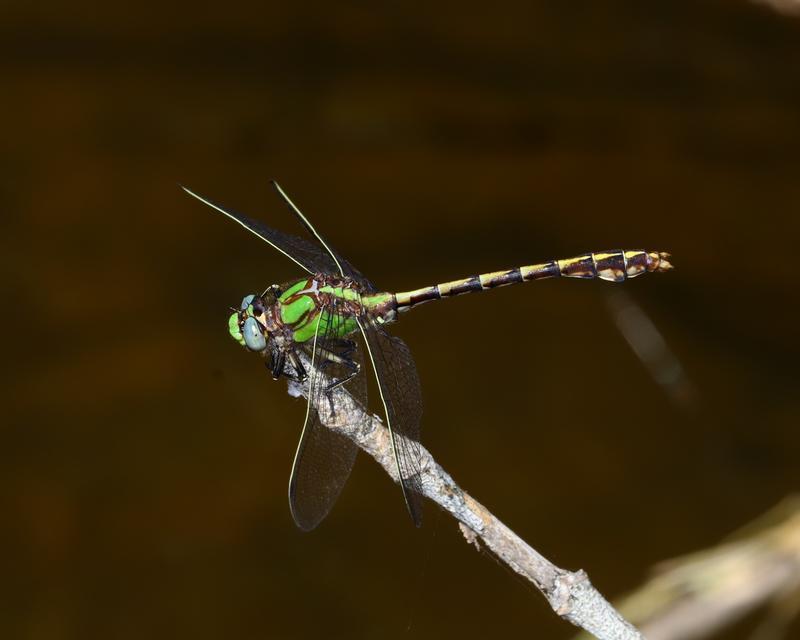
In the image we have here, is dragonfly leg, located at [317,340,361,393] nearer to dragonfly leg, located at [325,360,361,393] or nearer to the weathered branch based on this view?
dragonfly leg, located at [325,360,361,393]

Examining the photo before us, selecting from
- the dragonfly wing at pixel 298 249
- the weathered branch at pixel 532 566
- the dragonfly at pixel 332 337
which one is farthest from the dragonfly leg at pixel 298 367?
the weathered branch at pixel 532 566

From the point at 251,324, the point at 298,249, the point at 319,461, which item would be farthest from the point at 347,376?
the point at 298,249

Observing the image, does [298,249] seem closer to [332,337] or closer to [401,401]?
[332,337]

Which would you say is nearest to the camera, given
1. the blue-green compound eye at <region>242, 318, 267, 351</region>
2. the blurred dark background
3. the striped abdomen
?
the blue-green compound eye at <region>242, 318, 267, 351</region>

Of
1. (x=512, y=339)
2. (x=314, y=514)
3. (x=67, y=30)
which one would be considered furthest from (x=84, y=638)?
(x=67, y=30)

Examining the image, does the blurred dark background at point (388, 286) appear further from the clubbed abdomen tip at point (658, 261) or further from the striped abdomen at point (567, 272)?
the clubbed abdomen tip at point (658, 261)

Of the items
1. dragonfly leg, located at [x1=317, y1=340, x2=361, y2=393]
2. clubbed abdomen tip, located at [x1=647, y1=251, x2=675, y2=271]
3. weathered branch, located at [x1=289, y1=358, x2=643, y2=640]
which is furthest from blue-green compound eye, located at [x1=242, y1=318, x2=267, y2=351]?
clubbed abdomen tip, located at [x1=647, y1=251, x2=675, y2=271]
